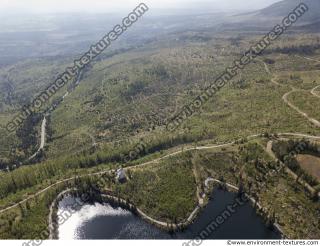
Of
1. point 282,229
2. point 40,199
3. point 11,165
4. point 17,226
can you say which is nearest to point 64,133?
point 11,165

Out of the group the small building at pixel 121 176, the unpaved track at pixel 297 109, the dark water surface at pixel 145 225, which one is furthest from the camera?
the unpaved track at pixel 297 109

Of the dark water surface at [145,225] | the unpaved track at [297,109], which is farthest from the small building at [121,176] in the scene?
the unpaved track at [297,109]

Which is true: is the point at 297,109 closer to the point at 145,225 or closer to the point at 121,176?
the point at 121,176

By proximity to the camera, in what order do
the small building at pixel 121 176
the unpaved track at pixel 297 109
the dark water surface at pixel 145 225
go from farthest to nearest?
the unpaved track at pixel 297 109 → the small building at pixel 121 176 → the dark water surface at pixel 145 225

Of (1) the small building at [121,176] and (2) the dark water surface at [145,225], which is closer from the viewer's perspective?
(2) the dark water surface at [145,225]

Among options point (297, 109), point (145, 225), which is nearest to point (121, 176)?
point (145, 225)

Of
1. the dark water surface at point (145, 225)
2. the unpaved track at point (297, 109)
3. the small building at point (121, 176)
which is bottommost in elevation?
the dark water surface at point (145, 225)

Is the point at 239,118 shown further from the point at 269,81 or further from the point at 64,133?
the point at 64,133

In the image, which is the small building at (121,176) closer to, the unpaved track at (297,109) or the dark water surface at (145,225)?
the dark water surface at (145,225)

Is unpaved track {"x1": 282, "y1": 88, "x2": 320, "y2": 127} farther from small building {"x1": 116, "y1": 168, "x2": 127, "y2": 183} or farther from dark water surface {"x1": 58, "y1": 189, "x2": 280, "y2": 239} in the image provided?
small building {"x1": 116, "y1": 168, "x2": 127, "y2": 183}
